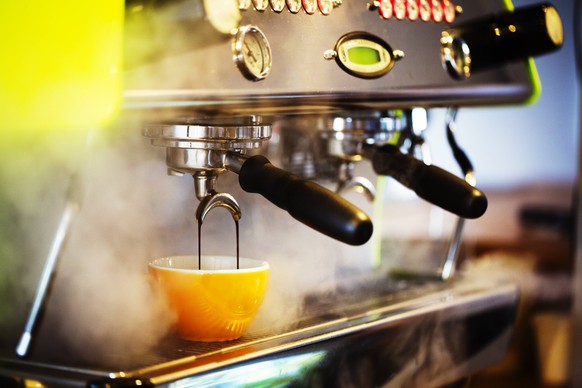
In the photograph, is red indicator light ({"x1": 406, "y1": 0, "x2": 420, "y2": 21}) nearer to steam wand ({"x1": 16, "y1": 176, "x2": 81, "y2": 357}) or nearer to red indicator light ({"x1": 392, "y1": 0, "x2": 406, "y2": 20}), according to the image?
red indicator light ({"x1": 392, "y1": 0, "x2": 406, "y2": 20})

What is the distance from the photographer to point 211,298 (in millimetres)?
703

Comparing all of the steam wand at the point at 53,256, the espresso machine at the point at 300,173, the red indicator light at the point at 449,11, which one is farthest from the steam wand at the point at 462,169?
the steam wand at the point at 53,256

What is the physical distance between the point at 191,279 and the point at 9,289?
→ 0.17 meters

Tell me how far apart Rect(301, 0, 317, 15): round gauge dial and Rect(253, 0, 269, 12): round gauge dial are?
0.04m

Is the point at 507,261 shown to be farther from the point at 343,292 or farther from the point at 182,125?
the point at 182,125

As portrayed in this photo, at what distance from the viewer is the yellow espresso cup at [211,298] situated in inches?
27.6

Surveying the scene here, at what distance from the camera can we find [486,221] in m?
2.46

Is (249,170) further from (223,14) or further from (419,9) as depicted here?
(419,9)

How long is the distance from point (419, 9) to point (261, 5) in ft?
0.68

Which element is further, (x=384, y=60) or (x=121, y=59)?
(x=384, y=60)

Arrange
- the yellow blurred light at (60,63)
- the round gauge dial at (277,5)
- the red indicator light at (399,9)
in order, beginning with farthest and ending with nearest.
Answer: the red indicator light at (399,9)
the round gauge dial at (277,5)
the yellow blurred light at (60,63)

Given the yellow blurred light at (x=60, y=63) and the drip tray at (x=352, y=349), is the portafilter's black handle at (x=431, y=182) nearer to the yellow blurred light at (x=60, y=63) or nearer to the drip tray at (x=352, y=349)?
the drip tray at (x=352, y=349)

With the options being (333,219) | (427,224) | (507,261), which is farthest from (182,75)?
(427,224)

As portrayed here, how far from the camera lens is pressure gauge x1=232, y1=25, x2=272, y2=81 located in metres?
0.66
